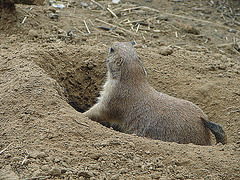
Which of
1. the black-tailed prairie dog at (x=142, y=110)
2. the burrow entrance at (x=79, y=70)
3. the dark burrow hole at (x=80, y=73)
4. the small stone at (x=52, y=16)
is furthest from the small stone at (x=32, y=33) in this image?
the black-tailed prairie dog at (x=142, y=110)

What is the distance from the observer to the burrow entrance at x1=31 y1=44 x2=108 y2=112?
6117 mm

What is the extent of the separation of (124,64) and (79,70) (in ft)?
5.04

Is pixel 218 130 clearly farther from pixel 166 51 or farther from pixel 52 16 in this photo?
pixel 52 16

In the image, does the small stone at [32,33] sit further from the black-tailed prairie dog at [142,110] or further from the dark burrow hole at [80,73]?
the black-tailed prairie dog at [142,110]

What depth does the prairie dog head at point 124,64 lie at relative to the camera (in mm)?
5180

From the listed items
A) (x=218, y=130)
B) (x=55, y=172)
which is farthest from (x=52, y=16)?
(x=55, y=172)

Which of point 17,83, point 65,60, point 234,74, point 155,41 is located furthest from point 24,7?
point 234,74

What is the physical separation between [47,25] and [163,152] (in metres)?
5.25

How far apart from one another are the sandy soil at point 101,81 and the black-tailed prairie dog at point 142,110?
1.77 ft

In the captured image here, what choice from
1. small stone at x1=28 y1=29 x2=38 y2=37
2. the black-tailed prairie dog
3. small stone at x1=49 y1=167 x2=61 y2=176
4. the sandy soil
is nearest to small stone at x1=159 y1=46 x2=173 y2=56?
the sandy soil

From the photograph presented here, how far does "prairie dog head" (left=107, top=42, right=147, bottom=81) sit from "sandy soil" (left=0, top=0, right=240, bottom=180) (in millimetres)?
1073

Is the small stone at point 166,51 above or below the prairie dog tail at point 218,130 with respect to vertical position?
above

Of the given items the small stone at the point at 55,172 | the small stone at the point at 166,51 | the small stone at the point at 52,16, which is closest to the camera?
the small stone at the point at 55,172

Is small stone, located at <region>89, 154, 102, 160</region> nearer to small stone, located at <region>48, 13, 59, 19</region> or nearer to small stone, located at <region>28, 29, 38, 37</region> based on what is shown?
small stone, located at <region>28, 29, 38, 37</region>
